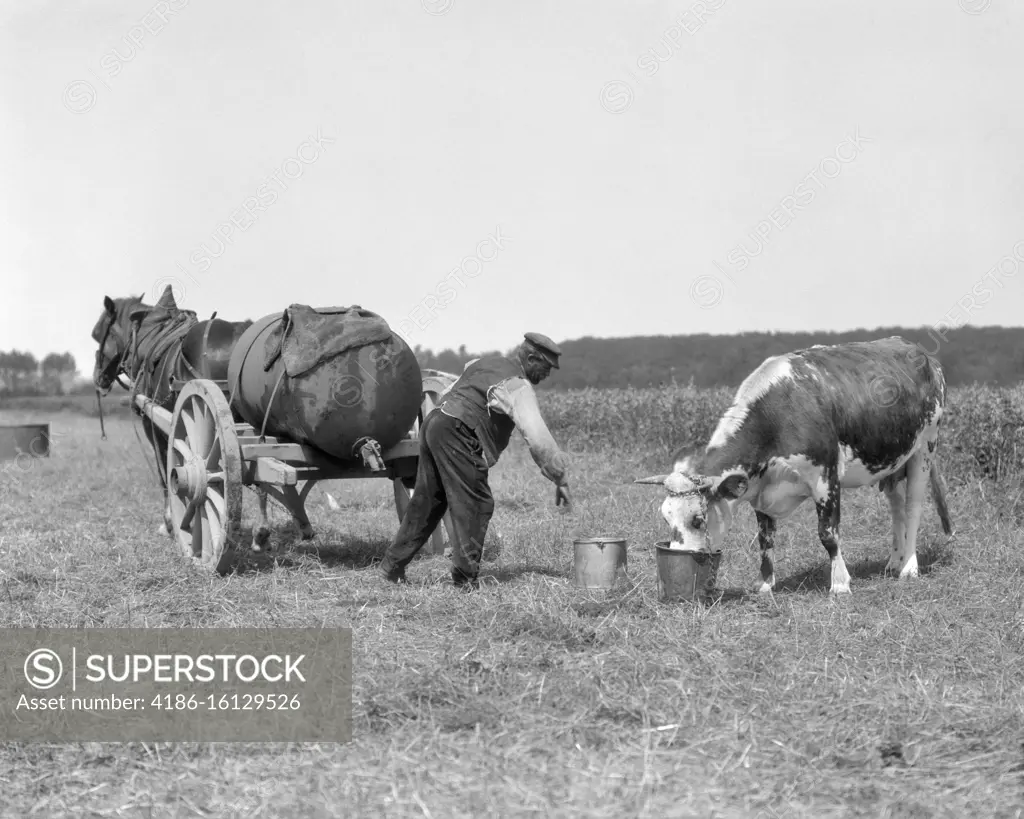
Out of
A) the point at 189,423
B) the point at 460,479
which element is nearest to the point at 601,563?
the point at 460,479

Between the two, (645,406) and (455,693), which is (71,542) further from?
(645,406)

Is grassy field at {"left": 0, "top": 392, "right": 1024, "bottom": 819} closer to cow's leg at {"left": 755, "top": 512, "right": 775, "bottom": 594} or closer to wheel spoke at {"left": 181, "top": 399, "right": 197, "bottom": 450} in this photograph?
cow's leg at {"left": 755, "top": 512, "right": 775, "bottom": 594}

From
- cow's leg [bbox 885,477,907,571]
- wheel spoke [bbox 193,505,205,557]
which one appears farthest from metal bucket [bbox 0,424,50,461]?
cow's leg [bbox 885,477,907,571]

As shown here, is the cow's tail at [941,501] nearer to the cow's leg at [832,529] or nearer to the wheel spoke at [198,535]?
the cow's leg at [832,529]

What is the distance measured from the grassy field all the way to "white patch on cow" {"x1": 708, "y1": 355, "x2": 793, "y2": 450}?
1062 millimetres

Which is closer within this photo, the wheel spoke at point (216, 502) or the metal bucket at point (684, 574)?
the metal bucket at point (684, 574)

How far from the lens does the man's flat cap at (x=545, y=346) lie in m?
6.36

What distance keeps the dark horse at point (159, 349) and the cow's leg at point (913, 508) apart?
17.4ft

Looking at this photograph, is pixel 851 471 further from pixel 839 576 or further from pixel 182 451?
pixel 182 451

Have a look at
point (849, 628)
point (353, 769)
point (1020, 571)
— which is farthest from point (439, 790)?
point (1020, 571)

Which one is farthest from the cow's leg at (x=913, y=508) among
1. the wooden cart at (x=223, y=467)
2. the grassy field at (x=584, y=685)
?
the wooden cart at (x=223, y=467)

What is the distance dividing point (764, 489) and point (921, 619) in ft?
4.19

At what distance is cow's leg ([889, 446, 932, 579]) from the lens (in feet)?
24.3

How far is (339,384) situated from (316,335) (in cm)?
39
